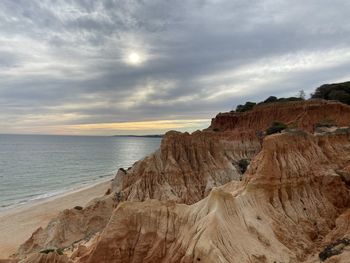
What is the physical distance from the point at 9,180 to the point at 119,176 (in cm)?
4580

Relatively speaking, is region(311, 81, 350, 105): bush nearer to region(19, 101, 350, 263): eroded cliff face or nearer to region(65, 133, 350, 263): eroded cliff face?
region(19, 101, 350, 263): eroded cliff face

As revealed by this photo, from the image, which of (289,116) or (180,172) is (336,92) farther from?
(180,172)

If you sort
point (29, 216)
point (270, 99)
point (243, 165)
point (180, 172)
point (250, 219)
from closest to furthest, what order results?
point (250, 219)
point (180, 172)
point (29, 216)
point (243, 165)
point (270, 99)

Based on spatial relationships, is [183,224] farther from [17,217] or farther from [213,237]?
[17,217]

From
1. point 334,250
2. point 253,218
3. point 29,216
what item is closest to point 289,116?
point 29,216

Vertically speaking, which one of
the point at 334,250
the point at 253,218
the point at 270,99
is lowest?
the point at 334,250

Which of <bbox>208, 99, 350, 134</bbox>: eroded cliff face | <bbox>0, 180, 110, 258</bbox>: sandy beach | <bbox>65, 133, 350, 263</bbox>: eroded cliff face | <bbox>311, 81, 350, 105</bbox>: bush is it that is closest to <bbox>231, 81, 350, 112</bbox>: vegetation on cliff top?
<bbox>311, 81, 350, 105</bbox>: bush

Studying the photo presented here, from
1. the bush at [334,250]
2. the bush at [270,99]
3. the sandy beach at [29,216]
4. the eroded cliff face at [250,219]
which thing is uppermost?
the bush at [270,99]

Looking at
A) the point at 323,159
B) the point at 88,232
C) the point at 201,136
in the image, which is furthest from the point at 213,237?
the point at 201,136

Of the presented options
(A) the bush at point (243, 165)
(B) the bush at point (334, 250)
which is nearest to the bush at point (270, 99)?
(A) the bush at point (243, 165)

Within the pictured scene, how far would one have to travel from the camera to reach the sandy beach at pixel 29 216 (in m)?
38.7

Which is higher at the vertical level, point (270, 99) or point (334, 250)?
point (270, 99)

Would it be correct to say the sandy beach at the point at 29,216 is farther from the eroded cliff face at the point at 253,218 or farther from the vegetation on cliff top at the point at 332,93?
the vegetation on cliff top at the point at 332,93

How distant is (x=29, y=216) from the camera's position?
49688 mm
